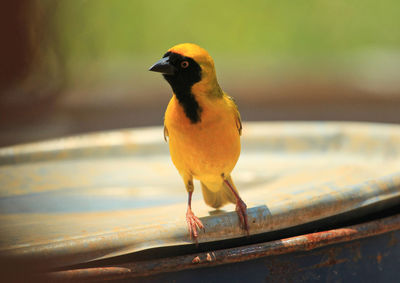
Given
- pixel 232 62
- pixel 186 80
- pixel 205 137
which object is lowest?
pixel 232 62

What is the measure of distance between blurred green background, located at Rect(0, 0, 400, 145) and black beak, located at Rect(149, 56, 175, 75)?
116 inches

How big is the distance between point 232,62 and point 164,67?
20.7ft

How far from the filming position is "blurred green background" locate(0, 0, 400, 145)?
5926 millimetres

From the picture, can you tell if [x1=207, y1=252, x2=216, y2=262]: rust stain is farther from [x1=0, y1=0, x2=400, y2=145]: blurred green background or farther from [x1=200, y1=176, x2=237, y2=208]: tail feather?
[x1=0, y1=0, x2=400, y2=145]: blurred green background

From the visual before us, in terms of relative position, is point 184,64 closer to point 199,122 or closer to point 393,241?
point 199,122

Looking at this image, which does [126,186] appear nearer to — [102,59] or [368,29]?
[102,59]

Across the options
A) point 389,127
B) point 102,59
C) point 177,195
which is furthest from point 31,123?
point 389,127

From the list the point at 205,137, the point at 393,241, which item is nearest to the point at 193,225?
the point at 205,137

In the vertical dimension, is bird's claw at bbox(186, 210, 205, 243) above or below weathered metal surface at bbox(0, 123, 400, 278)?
above

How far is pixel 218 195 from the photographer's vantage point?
6.18 feet

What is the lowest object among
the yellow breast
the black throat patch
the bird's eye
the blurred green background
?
the blurred green background

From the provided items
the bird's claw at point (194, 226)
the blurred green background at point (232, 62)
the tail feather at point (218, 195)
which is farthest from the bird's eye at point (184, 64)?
the blurred green background at point (232, 62)

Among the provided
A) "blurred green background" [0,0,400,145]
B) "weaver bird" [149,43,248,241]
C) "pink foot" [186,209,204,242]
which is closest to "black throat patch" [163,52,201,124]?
"weaver bird" [149,43,248,241]

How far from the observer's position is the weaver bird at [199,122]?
140cm
